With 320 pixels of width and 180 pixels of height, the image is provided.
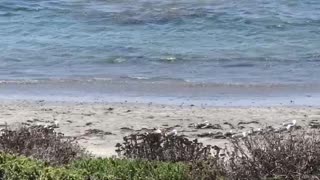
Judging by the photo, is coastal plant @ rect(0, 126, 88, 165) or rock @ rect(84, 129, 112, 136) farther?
rock @ rect(84, 129, 112, 136)

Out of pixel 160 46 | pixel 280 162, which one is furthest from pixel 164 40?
pixel 280 162

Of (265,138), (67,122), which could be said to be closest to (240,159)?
(265,138)

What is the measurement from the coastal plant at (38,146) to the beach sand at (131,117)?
209cm

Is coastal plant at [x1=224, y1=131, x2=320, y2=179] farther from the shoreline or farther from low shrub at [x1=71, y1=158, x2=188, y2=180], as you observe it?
the shoreline

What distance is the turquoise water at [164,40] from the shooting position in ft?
53.1

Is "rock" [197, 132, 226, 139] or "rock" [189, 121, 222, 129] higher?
"rock" [189, 121, 222, 129]

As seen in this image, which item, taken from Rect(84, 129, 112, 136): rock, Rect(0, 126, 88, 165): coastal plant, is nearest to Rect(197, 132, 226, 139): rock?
Rect(84, 129, 112, 136): rock

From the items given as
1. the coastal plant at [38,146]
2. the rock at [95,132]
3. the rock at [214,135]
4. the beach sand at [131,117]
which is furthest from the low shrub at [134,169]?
the rock at [95,132]

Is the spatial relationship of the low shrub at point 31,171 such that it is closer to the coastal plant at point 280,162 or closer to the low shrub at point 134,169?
the low shrub at point 134,169

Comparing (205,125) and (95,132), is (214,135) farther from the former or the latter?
(95,132)

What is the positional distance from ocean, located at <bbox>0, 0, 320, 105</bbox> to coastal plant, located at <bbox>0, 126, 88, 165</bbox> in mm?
6472

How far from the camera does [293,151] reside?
6.36 meters

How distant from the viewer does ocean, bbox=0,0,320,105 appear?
15.0 metres

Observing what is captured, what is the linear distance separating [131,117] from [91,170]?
509 centimetres
